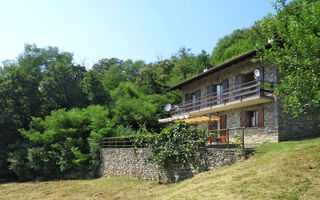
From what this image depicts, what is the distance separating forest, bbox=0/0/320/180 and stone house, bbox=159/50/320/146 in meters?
1.84

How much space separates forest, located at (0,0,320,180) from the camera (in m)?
9.50

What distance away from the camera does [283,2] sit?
11.5 m

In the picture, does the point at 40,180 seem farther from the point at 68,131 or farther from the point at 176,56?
the point at 176,56

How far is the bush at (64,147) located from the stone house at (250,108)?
7.07 meters

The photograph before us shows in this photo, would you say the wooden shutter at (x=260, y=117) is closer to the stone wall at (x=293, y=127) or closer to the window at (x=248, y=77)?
the stone wall at (x=293, y=127)

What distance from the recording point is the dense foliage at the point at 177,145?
12.3 metres

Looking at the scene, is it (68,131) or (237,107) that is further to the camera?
(68,131)

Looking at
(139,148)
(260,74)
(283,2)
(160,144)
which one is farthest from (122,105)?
(283,2)

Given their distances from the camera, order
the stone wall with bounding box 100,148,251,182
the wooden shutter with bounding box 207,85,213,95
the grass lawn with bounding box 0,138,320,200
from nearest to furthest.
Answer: the grass lawn with bounding box 0,138,320,200, the stone wall with bounding box 100,148,251,182, the wooden shutter with bounding box 207,85,213,95

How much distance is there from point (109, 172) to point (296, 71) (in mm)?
13671

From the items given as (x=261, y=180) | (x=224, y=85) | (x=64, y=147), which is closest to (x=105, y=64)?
(x=64, y=147)

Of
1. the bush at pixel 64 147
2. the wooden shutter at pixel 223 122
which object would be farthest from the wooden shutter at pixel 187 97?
the bush at pixel 64 147

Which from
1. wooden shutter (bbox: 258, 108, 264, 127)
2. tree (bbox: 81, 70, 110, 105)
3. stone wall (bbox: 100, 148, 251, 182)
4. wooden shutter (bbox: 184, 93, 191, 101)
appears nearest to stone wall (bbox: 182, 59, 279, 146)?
wooden shutter (bbox: 258, 108, 264, 127)

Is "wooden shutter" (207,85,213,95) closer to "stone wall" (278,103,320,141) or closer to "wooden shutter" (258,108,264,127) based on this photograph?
"wooden shutter" (258,108,264,127)
